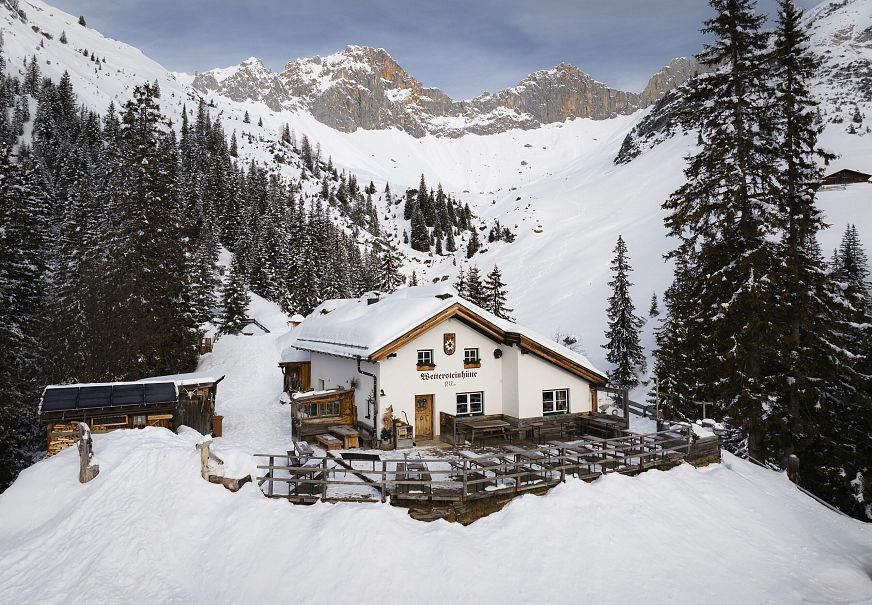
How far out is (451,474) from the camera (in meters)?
Answer: 14.4

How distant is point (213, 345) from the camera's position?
153 ft

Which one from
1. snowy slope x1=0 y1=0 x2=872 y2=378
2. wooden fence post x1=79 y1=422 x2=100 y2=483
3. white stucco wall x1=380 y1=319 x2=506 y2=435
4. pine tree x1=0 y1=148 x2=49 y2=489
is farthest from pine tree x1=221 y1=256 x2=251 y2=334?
wooden fence post x1=79 y1=422 x2=100 y2=483

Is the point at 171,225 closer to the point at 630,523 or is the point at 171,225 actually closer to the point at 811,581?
the point at 630,523

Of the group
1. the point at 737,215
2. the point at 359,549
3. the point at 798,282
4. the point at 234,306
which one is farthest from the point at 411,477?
the point at 234,306

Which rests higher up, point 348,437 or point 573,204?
point 573,204

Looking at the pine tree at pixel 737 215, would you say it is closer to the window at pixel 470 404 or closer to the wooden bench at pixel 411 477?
the window at pixel 470 404

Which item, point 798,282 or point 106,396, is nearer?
point 106,396

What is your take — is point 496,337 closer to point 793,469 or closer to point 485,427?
point 485,427

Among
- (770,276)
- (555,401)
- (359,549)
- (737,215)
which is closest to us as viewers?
(359,549)

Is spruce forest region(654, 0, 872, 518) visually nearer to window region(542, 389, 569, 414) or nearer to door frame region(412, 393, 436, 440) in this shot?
window region(542, 389, 569, 414)

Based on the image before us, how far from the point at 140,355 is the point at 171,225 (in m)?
9.03

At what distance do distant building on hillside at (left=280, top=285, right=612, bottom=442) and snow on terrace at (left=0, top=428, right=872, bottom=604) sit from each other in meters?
7.56

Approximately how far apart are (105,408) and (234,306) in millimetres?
36976

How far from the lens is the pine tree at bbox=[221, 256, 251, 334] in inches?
2088
